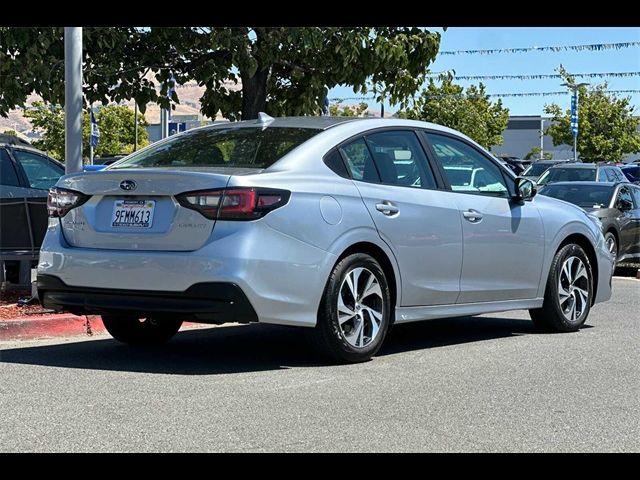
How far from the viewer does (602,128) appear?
236 ft

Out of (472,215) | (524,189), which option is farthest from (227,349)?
(524,189)

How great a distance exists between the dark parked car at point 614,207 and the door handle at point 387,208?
9.92 metres

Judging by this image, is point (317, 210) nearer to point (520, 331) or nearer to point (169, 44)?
point (520, 331)

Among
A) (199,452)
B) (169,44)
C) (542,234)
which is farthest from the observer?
(169,44)

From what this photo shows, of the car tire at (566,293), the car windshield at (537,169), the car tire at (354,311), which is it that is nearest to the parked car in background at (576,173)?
the car windshield at (537,169)

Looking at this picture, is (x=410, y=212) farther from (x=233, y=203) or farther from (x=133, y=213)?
(x=133, y=213)

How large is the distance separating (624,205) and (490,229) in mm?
9936

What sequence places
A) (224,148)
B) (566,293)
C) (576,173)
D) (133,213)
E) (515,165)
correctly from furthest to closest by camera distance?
(515,165)
(576,173)
(566,293)
(224,148)
(133,213)

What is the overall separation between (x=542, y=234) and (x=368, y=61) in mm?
3965

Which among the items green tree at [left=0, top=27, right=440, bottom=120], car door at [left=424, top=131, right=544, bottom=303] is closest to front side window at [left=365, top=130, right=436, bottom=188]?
car door at [left=424, top=131, right=544, bottom=303]

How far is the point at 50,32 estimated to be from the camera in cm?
1105

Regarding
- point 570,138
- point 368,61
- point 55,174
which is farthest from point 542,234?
point 570,138

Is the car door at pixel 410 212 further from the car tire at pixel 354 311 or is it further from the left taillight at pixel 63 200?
the left taillight at pixel 63 200

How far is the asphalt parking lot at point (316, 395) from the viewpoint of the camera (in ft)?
17.9
